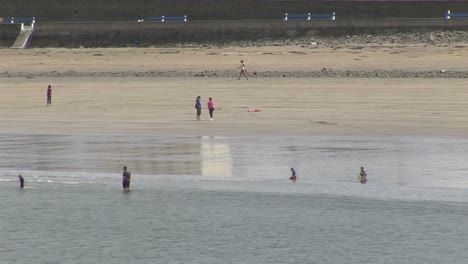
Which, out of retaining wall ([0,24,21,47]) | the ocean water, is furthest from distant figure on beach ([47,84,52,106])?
retaining wall ([0,24,21,47])

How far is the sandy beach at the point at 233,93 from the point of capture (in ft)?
136

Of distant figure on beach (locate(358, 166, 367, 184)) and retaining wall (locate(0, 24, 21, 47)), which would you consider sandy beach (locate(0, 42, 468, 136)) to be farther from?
distant figure on beach (locate(358, 166, 367, 184))

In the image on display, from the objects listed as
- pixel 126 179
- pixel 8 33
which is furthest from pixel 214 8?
pixel 126 179

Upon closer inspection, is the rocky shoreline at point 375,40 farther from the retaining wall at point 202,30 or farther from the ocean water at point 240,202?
the ocean water at point 240,202

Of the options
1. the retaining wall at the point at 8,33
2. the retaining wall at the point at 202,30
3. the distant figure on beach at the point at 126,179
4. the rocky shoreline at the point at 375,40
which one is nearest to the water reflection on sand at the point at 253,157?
the distant figure on beach at the point at 126,179

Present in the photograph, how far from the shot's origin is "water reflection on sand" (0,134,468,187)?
3281cm

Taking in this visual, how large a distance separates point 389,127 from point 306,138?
10.3 feet

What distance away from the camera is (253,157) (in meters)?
35.5

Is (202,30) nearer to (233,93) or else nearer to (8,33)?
(8,33)

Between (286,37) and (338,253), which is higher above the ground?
(286,37)

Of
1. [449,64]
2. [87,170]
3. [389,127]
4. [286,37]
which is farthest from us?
[286,37]

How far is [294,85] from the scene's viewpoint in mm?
50719

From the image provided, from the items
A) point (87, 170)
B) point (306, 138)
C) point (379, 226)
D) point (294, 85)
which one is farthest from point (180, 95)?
point (379, 226)

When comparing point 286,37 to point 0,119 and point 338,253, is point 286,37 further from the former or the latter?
point 338,253
